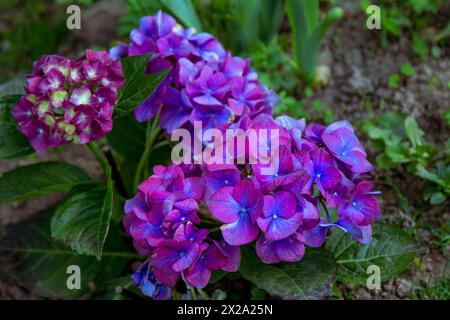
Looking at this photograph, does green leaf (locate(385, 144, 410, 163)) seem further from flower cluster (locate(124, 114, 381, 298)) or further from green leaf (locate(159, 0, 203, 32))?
green leaf (locate(159, 0, 203, 32))

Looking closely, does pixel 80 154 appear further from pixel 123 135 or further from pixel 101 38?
pixel 101 38

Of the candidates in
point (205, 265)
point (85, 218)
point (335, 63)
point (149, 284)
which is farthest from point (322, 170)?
point (335, 63)

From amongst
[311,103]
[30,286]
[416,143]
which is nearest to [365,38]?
[311,103]

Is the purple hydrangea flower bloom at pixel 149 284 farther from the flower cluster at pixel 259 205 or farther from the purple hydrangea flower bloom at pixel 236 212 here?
the purple hydrangea flower bloom at pixel 236 212

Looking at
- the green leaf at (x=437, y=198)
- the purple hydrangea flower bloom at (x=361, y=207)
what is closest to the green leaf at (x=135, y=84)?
the purple hydrangea flower bloom at (x=361, y=207)

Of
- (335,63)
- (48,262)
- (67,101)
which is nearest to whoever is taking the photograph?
(67,101)

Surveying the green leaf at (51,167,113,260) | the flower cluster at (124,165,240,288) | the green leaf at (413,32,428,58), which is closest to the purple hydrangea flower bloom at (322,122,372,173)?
the flower cluster at (124,165,240,288)

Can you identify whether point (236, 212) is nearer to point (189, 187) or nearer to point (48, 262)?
point (189, 187)
